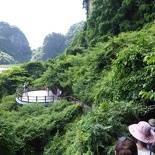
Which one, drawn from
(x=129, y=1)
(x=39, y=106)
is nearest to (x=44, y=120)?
(x=39, y=106)

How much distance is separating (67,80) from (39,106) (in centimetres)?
349

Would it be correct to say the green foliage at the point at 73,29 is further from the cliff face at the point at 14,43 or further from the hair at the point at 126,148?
the hair at the point at 126,148

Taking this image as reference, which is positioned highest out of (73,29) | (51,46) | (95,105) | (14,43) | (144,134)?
(73,29)

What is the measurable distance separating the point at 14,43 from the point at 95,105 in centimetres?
10115

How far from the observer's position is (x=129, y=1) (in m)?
20.5

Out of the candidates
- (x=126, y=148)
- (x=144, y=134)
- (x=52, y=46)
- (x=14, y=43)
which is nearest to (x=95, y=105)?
(x=144, y=134)

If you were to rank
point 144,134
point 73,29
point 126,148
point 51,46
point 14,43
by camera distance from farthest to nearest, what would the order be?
1. point 14,43
2. point 73,29
3. point 51,46
4. point 144,134
5. point 126,148

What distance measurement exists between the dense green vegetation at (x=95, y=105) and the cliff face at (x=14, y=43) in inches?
2953

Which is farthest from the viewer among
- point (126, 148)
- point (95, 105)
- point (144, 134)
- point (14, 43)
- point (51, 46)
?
point (14, 43)

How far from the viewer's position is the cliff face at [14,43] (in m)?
96.6

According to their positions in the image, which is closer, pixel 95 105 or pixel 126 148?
pixel 126 148

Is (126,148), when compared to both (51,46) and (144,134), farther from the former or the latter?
(51,46)

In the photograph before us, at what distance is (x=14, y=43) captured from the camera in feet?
339

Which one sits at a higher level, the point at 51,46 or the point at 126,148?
the point at 51,46
